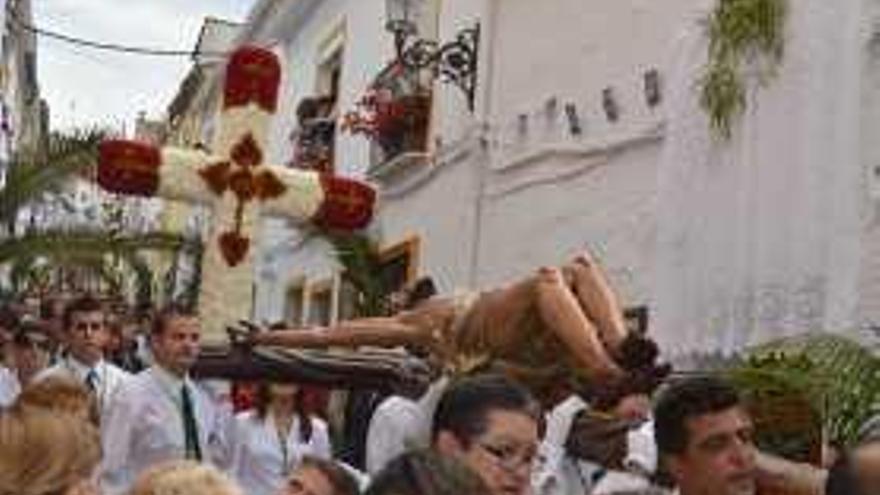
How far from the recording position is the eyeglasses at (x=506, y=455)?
3857mm

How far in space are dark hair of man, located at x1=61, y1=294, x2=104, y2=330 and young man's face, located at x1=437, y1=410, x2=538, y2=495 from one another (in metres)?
3.95

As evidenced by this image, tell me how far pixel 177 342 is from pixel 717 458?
309 centimetres

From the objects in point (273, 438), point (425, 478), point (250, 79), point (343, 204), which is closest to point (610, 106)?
point (343, 204)

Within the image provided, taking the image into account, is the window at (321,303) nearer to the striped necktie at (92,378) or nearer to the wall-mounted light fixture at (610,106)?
the wall-mounted light fixture at (610,106)

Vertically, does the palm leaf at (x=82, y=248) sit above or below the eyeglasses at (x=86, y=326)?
above

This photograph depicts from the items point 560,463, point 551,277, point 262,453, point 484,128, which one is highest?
point 484,128

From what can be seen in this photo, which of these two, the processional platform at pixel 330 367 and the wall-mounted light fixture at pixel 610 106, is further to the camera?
the wall-mounted light fixture at pixel 610 106

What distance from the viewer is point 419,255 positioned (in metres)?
15.2

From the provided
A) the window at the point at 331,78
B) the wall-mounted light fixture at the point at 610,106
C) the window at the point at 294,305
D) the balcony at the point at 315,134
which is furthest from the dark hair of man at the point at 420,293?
the window at the point at 294,305

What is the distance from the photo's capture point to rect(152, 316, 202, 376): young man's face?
6547mm

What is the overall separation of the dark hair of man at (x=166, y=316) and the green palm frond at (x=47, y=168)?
7236 mm

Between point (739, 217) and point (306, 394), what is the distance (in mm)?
2483

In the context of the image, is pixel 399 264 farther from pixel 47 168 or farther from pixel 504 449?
pixel 504 449

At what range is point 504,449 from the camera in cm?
387
